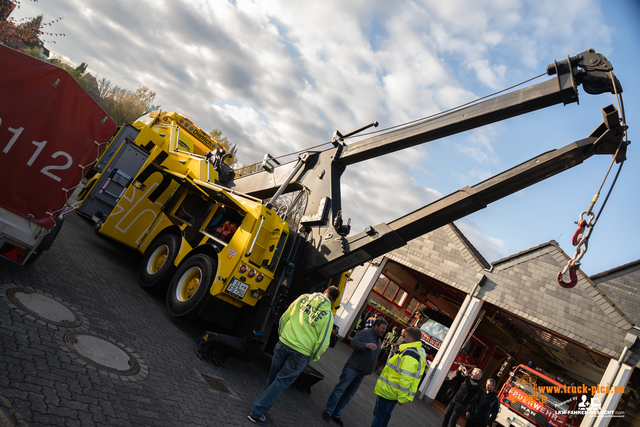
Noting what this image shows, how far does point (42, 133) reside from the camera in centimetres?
464

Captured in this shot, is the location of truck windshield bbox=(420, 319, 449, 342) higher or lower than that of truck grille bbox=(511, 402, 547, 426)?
higher

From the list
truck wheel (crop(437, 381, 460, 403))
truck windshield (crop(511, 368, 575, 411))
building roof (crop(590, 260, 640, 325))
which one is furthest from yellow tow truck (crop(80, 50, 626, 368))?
building roof (crop(590, 260, 640, 325))

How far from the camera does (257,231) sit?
594cm

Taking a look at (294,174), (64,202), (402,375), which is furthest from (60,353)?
(294,174)

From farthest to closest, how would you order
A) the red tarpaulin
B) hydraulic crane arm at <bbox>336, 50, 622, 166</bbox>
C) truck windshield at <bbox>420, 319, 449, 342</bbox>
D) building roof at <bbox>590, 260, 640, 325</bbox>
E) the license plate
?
building roof at <bbox>590, 260, 640, 325</bbox> < truck windshield at <bbox>420, 319, 449, 342</bbox> < the license plate < hydraulic crane arm at <bbox>336, 50, 622, 166</bbox> < the red tarpaulin

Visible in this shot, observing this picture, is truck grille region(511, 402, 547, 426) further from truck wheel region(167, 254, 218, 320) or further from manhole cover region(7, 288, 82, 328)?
manhole cover region(7, 288, 82, 328)

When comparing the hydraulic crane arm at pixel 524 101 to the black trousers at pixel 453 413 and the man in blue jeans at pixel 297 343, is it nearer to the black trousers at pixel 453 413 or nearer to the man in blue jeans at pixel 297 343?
the man in blue jeans at pixel 297 343

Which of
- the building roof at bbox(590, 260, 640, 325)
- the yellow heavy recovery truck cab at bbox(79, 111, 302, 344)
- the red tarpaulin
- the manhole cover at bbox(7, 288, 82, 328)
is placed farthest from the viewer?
the building roof at bbox(590, 260, 640, 325)

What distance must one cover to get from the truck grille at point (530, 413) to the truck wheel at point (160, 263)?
39.7 ft

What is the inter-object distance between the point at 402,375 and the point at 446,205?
7.83ft

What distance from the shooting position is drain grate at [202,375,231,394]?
475cm

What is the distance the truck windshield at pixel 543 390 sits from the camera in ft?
42.2

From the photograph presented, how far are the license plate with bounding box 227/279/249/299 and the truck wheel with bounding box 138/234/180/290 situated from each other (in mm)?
1941

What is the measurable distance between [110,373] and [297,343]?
191cm
